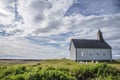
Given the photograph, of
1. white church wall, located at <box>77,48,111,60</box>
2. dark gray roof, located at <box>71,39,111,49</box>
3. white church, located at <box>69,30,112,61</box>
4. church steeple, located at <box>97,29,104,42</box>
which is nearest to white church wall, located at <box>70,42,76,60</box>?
white church, located at <box>69,30,112,61</box>

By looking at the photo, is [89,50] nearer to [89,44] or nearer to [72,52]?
Answer: [89,44]

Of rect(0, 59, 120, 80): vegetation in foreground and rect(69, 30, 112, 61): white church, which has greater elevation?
rect(69, 30, 112, 61): white church

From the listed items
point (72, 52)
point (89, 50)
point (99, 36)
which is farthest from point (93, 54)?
point (99, 36)

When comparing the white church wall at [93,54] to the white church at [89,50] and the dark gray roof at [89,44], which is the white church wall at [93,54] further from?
Answer: the dark gray roof at [89,44]

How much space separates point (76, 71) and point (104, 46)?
38.8 m

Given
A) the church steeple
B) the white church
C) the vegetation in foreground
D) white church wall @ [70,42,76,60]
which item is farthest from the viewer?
the church steeple

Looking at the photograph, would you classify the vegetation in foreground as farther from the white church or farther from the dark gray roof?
the dark gray roof

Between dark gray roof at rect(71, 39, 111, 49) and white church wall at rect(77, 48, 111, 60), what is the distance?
1.06 m

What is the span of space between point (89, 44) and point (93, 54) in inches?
111

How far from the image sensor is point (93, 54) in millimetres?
52500

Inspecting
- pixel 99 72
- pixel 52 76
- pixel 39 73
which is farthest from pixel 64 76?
pixel 99 72

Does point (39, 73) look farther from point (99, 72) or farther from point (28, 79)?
point (99, 72)

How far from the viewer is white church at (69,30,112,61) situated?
51.3 meters

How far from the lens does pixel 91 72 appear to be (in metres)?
16.8
